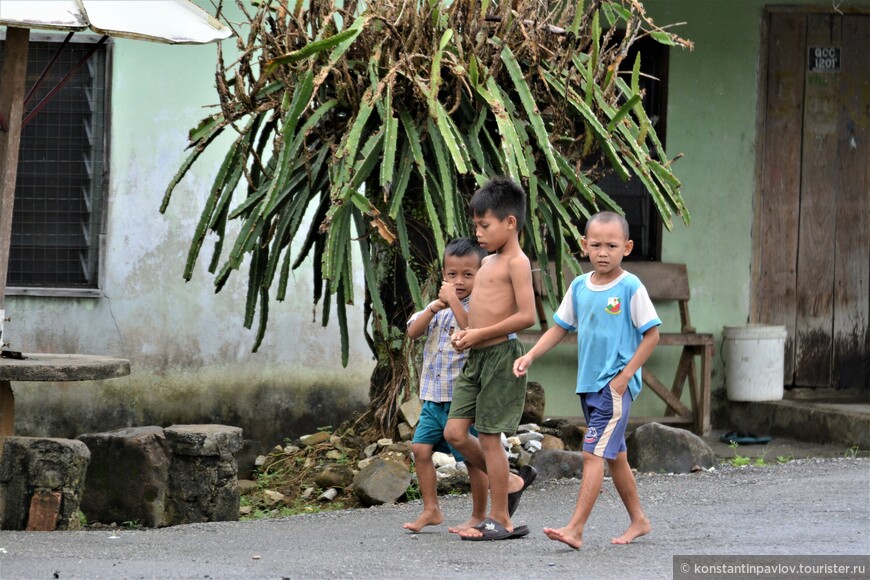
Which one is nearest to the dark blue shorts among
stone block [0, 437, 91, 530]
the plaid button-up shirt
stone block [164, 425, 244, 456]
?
the plaid button-up shirt

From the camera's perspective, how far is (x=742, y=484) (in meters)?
6.44

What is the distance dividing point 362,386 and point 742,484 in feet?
9.17

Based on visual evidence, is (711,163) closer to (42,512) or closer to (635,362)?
(635,362)

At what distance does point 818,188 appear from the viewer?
9.14 metres

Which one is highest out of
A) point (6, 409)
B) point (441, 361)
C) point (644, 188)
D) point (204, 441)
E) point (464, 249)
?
point (644, 188)

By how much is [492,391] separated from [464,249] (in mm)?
615

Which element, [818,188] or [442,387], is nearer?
[442,387]

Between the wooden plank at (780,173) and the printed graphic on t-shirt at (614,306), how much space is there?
464cm

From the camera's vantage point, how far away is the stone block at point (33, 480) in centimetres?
555

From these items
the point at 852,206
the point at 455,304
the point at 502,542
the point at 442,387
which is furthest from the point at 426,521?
the point at 852,206

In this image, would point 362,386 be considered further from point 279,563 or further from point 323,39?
point 279,563

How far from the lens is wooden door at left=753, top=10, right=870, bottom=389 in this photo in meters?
9.11

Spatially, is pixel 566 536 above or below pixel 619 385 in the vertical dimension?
below

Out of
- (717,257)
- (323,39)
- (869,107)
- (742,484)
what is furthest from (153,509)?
(869,107)
